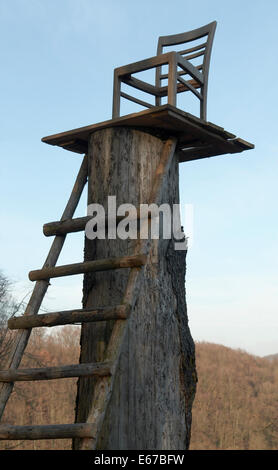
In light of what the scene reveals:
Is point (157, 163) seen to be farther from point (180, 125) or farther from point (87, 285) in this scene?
point (87, 285)

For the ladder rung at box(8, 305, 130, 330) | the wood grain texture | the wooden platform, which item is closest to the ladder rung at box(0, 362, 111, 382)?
the wood grain texture

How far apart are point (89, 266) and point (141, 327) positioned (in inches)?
25.2

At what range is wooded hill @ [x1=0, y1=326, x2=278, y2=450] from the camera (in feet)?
95.8

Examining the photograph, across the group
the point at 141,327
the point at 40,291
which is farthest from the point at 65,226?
the point at 141,327

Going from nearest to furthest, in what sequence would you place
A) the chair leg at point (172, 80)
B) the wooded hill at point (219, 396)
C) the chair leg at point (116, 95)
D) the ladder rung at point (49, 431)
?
the ladder rung at point (49, 431), the chair leg at point (172, 80), the chair leg at point (116, 95), the wooded hill at point (219, 396)

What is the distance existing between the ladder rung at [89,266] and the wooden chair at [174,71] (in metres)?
1.47

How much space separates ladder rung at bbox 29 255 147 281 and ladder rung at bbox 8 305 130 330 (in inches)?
14.2

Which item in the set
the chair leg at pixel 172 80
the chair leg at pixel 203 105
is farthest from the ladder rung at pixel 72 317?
the chair leg at pixel 203 105

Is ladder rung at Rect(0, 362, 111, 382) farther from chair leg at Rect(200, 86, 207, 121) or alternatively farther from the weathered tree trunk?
chair leg at Rect(200, 86, 207, 121)

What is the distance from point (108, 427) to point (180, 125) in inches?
100

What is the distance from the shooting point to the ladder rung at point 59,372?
433cm

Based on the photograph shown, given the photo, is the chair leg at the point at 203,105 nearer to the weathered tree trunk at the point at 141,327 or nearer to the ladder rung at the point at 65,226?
the weathered tree trunk at the point at 141,327

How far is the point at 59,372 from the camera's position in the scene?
4.57m

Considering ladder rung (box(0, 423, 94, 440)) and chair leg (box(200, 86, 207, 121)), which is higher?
chair leg (box(200, 86, 207, 121))
